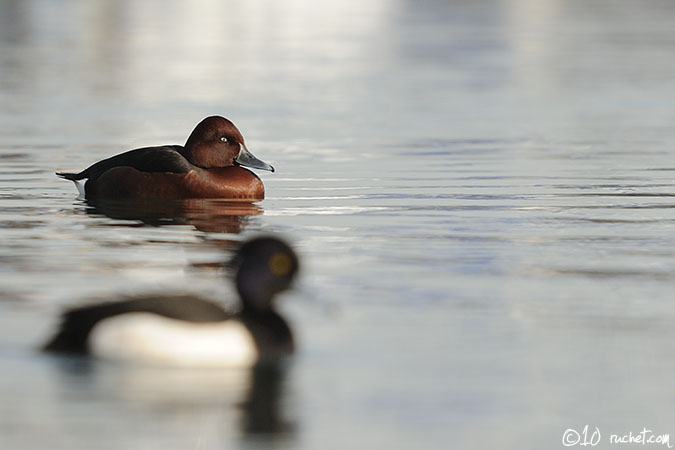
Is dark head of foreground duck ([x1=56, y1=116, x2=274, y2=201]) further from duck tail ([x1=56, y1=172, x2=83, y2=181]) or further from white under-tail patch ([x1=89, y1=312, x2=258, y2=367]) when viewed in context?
white under-tail patch ([x1=89, y1=312, x2=258, y2=367])

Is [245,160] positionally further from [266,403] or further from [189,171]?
[266,403]

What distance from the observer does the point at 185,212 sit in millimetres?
14109

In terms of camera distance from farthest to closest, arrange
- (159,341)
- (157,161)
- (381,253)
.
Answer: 1. (157,161)
2. (381,253)
3. (159,341)

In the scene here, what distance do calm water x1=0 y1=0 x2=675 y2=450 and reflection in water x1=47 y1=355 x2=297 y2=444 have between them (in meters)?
0.02

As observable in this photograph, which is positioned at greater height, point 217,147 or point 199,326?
point 217,147

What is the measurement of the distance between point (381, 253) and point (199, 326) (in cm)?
384

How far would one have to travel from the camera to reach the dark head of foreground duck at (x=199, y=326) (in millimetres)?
8031

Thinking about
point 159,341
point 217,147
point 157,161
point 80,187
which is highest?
point 217,147

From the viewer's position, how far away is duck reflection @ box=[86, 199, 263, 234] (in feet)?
43.8

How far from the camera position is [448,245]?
12.1 metres

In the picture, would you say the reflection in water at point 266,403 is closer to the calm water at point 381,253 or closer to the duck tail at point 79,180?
the calm water at point 381,253

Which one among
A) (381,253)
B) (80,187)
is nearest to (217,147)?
(80,187)

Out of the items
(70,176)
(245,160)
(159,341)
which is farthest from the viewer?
(70,176)

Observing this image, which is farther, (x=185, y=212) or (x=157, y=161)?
(x=157, y=161)
